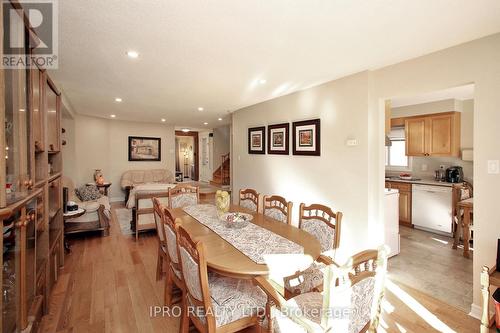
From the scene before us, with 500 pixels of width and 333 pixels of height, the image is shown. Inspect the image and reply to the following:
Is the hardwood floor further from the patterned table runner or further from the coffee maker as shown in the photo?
the coffee maker

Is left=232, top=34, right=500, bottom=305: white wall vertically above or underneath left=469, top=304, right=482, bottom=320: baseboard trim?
above

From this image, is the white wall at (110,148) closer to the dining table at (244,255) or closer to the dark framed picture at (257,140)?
the dark framed picture at (257,140)

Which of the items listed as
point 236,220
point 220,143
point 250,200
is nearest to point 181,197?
point 250,200

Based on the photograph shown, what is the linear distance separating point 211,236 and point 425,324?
1.95 metres

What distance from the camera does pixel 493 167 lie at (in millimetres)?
2119

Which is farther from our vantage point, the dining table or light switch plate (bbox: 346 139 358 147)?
light switch plate (bbox: 346 139 358 147)

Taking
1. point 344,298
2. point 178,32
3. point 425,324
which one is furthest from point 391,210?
point 178,32

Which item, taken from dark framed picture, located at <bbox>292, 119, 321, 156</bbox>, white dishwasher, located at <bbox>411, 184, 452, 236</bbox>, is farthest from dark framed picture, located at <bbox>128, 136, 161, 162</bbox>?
white dishwasher, located at <bbox>411, 184, 452, 236</bbox>

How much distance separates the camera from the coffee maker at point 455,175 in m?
4.36

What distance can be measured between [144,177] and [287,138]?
5348 mm

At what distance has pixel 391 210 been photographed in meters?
3.47

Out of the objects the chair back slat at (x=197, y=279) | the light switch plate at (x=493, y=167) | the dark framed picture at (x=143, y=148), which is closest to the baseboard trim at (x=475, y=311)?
the light switch plate at (x=493, y=167)

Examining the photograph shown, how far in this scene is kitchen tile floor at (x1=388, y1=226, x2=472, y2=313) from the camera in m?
2.52

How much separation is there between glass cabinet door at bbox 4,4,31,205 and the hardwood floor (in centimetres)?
130
